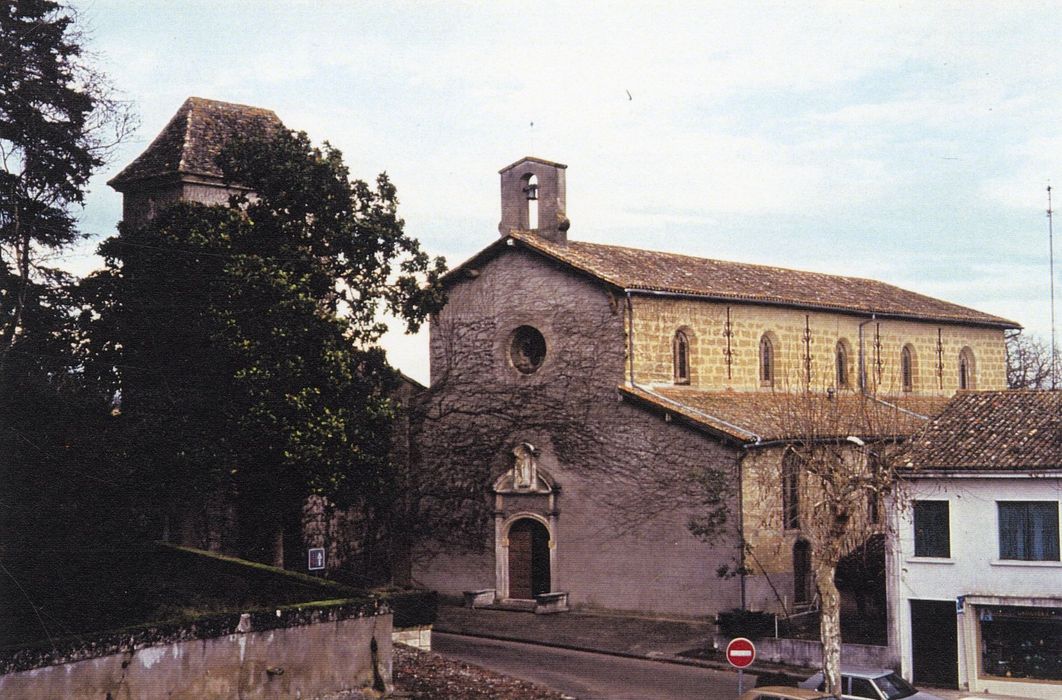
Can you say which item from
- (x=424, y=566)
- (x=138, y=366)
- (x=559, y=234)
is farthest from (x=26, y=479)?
(x=559, y=234)

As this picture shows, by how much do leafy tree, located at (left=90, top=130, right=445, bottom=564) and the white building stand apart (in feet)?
46.6

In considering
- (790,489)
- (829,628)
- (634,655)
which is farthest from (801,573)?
(829,628)

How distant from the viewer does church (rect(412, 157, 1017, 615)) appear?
113 feet

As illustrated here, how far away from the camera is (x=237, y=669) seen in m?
20.7

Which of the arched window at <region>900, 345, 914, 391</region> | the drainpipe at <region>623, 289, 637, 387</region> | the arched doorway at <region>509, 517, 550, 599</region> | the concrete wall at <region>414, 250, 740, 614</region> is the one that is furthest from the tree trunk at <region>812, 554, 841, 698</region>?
the arched window at <region>900, 345, 914, 391</region>

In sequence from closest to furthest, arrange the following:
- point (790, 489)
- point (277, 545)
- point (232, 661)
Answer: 1. point (232, 661)
2. point (277, 545)
3. point (790, 489)

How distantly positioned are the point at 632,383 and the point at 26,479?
56.0 ft

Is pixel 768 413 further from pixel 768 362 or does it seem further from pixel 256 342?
pixel 256 342

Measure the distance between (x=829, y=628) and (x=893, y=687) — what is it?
1555 millimetres

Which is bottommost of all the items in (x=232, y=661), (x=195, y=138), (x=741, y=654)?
(x=741, y=654)

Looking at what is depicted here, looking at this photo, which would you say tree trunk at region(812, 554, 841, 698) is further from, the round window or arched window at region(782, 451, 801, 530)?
the round window

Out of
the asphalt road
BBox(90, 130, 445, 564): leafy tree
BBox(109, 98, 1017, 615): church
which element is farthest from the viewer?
BBox(109, 98, 1017, 615): church

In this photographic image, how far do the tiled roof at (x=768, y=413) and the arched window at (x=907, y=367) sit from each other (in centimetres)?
541

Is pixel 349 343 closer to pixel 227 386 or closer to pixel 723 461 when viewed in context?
pixel 227 386
